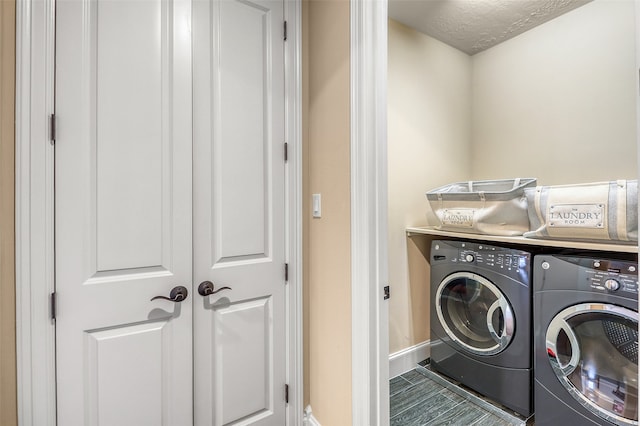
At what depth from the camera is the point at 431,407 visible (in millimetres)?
1899

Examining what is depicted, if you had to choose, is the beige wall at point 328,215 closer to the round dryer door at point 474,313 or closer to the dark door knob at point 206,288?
the dark door knob at point 206,288

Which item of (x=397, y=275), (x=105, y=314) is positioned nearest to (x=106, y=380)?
(x=105, y=314)

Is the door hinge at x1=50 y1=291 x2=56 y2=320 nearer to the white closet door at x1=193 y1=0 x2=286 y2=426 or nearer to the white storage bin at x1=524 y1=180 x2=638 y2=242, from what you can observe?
the white closet door at x1=193 y1=0 x2=286 y2=426

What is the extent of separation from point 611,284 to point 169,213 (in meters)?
1.98

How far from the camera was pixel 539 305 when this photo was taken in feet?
5.32

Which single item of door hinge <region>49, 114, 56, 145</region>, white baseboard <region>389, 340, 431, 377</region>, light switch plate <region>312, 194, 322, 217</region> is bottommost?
white baseboard <region>389, 340, 431, 377</region>

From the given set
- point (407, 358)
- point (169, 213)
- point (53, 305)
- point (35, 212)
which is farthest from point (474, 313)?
point (35, 212)

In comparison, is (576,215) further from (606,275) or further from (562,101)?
(562,101)

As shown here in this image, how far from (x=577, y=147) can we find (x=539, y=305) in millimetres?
1274

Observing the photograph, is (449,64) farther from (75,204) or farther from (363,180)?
(75,204)

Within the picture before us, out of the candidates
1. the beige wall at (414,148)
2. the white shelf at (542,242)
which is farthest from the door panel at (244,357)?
the white shelf at (542,242)

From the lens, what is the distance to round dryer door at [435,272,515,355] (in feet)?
6.00

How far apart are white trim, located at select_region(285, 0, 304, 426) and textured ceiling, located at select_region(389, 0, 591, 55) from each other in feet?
2.97

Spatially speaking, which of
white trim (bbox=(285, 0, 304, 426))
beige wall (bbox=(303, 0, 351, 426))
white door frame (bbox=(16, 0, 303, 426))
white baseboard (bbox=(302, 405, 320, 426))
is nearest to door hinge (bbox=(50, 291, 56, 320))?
white door frame (bbox=(16, 0, 303, 426))
